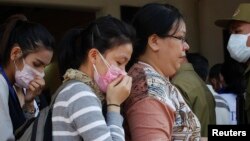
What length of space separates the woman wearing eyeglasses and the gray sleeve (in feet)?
1.54

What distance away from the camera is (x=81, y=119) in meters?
1.80

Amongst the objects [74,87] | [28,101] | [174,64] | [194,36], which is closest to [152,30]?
[174,64]

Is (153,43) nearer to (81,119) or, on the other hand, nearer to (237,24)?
(81,119)

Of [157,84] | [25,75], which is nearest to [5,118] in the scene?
[25,75]

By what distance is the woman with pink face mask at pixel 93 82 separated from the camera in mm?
1808

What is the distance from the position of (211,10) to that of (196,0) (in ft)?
0.63

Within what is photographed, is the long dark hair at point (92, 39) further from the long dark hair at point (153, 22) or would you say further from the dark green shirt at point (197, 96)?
the dark green shirt at point (197, 96)

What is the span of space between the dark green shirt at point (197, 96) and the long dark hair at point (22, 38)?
104cm

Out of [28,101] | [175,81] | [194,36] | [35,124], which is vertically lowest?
[194,36]

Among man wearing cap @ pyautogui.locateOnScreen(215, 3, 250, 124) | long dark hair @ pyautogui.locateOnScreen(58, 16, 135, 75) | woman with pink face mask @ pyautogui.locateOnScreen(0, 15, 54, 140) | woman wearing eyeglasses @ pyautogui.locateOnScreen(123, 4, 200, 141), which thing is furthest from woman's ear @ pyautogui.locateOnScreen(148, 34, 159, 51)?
man wearing cap @ pyautogui.locateOnScreen(215, 3, 250, 124)

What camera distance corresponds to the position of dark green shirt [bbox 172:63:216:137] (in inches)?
127

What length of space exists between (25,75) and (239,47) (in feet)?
5.49

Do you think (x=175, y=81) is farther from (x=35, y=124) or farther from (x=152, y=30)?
(x=35, y=124)

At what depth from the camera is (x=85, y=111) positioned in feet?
5.92
